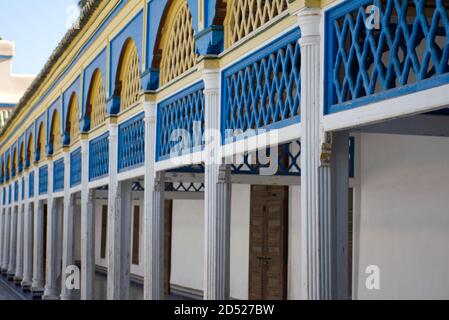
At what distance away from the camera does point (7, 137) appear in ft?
A: 88.3

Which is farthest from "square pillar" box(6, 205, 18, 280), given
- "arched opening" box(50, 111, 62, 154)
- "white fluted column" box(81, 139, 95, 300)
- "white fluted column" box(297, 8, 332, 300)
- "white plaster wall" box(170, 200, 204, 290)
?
"white fluted column" box(297, 8, 332, 300)

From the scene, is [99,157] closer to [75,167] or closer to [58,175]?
[75,167]

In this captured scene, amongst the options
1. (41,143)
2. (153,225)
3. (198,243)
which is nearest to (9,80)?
(41,143)

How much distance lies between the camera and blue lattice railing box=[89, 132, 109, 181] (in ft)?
37.6

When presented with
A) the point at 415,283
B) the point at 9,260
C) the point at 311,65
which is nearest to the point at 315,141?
the point at 311,65

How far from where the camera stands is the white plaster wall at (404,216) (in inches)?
312

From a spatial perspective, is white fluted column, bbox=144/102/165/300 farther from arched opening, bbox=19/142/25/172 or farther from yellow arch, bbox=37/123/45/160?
arched opening, bbox=19/142/25/172

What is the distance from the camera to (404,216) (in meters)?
8.55

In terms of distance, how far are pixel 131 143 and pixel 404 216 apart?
3.59m

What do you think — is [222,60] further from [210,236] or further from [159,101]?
[159,101]

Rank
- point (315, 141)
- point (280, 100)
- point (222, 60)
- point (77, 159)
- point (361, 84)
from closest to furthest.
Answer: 1. point (361, 84)
2. point (315, 141)
3. point (280, 100)
4. point (222, 60)
5. point (77, 159)

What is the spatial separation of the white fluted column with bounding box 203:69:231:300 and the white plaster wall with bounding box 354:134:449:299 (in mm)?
2519

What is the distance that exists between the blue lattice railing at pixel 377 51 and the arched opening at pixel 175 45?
3038 millimetres

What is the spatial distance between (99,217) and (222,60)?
67.4 ft
